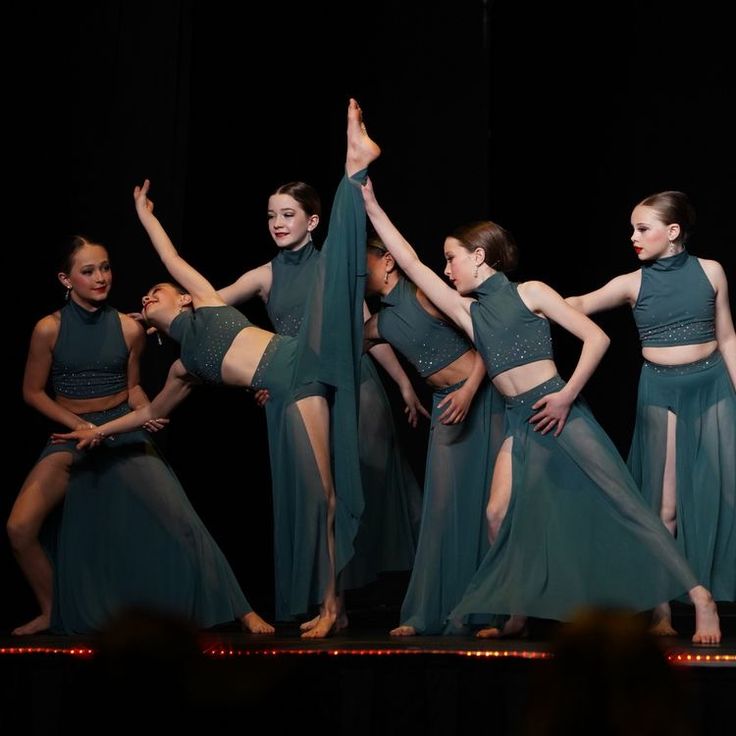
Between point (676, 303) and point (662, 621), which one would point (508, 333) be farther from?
point (662, 621)

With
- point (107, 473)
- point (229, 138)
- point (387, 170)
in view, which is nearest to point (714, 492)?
point (107, 473)

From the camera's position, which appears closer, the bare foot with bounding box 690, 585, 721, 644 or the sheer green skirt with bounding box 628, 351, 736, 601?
the bare foot with bounding box 690, 585, 721, 644

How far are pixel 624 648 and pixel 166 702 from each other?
50 cm

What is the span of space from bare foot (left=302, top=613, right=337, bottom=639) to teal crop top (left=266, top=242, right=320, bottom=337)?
104 centimetres

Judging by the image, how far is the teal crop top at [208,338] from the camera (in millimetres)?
4613

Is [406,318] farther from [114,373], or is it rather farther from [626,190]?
[626,190]

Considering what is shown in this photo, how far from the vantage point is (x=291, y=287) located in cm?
489

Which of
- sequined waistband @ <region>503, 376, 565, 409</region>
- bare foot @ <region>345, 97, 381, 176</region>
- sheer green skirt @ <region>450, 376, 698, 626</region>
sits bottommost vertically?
sheer green skirt @ <region>450, 376, 698, 626</region>

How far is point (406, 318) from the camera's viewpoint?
4727 mm

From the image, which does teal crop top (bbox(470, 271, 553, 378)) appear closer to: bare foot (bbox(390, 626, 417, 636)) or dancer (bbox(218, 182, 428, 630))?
dancer (bbox(218, 182, 428, 630))

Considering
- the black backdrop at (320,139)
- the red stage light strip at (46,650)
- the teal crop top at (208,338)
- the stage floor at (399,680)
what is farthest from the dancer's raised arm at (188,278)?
the red stage light strip at (46,650)

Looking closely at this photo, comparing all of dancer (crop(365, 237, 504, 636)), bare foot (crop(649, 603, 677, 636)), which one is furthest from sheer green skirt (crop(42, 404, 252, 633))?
bare foot (crop(649, 603, 677, 636))

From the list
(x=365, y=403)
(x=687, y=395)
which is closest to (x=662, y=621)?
(x=687, y=395)

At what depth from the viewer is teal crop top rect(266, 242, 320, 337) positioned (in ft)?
16.0
